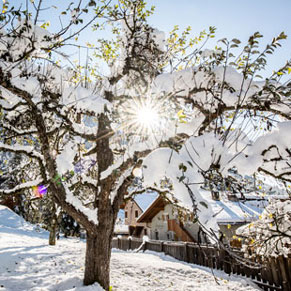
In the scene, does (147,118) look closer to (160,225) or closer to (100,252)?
(100,252)

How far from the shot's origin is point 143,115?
409 cm

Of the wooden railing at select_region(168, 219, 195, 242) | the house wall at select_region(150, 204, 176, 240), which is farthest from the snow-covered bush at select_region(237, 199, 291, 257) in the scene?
the house wall at select_region(150, 204, 176, 240)

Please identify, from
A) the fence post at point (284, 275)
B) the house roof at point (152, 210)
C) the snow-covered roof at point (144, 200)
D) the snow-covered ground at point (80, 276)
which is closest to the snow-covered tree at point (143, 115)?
the snow-covered ground at point (80, 276)

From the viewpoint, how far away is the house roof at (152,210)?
19689 mm

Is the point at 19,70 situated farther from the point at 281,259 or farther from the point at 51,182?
the point at 281,259

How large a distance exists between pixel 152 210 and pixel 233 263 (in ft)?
63.1

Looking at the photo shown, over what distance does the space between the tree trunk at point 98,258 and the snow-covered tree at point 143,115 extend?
0.03 meters

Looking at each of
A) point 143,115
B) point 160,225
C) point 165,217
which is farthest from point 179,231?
point 143,115

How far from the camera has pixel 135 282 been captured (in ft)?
24.2

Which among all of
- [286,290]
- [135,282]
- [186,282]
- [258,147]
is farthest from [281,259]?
[258,147]

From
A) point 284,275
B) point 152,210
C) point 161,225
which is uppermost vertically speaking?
point 152,210

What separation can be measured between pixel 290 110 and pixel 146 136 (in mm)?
2434

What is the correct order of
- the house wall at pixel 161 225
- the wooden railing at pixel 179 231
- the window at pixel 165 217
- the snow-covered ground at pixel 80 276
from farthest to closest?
the window at pixel 165 217, the house wall at pixel 161 225, the wooden railing at pixel 179 231, the snow-covered ground at pixel 80 276

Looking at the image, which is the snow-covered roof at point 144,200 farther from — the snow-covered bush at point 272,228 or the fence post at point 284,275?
the snow-covered bush at point 272,228
